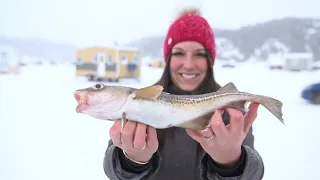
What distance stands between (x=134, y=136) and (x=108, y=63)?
20.1 metres

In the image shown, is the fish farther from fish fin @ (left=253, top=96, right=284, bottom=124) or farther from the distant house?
the distant house

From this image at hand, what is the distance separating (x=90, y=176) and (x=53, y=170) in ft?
2.64

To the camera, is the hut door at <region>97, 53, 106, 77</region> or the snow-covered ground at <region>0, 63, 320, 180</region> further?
the hut door at <region>97, 53, 106, 77</region>

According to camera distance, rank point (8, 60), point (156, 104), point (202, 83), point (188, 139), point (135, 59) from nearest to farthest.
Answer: point (156, 104)
point (188, 139)
point (202, 83)
point (135, 59)
point (8, 60)

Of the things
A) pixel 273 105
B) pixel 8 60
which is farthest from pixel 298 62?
pixel 273 105

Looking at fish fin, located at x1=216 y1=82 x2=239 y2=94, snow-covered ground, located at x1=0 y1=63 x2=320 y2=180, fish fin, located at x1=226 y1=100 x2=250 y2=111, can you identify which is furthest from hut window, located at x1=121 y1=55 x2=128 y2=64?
fish fin, located at x1=226 y1=100 x2=250 y2=111

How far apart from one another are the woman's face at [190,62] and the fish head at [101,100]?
1105mm

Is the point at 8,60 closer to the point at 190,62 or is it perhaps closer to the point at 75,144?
the point at 75,144

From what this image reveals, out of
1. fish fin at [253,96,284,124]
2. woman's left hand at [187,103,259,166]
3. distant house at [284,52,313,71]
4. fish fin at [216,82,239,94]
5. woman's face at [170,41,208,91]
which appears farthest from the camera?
distant house at [284,52,313,71]

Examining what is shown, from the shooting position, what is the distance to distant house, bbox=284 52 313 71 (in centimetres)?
3834

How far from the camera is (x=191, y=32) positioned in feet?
9.22

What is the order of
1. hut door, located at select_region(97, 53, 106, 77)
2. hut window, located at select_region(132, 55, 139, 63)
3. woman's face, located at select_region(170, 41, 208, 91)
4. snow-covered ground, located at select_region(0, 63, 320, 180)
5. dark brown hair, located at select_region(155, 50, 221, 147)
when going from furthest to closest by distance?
hut window, located at select_region(132, 55, 139, 63) → hut door, located at select_region(97, 53, 106, 77) → snow-covered ground, located at select_region(0, 63, 320, 180) → dark brown hair, located at select_region(155, 50, 221, 147) → woman's face, located at select_region(170, 41, 208, 91)

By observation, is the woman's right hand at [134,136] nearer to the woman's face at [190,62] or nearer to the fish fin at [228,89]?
the fish fin at [228,89]

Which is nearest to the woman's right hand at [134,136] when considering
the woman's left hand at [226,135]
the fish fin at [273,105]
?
the woman's left hand at [226,135]
